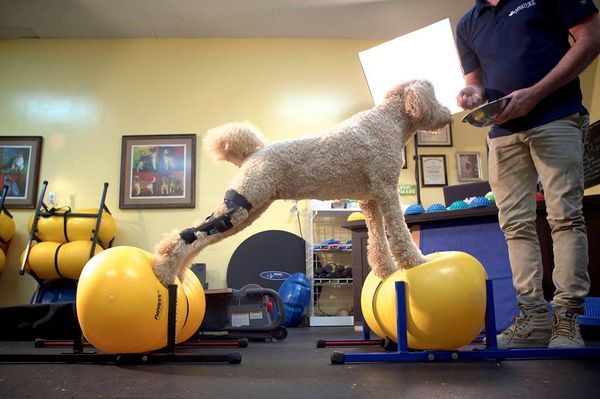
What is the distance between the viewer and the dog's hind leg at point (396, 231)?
126 cm

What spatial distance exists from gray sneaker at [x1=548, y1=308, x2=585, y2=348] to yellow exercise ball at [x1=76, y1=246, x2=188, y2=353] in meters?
1.18

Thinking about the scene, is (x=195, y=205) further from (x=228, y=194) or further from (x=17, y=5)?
(x=228, y=194)

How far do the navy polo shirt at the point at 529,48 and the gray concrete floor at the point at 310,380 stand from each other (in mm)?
762

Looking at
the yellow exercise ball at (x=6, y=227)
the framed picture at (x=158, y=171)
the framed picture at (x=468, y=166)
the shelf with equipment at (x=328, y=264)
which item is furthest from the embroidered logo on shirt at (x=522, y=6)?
the yellow exercise ball at (x=6, y=227)

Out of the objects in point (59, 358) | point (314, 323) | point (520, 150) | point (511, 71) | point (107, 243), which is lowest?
point (314, 323)

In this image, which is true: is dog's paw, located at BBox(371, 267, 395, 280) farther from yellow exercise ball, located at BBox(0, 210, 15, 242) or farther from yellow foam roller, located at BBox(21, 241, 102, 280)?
A: yellow exercise ball, located at BBox(0, 210, 15, 242)

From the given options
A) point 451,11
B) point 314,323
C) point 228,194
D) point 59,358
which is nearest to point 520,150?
point 228,194

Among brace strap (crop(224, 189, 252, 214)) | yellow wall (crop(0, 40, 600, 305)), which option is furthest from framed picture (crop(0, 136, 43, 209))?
brace strap (crop(224, 189, 252, 214))

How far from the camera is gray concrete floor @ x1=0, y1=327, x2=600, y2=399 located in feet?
2.90

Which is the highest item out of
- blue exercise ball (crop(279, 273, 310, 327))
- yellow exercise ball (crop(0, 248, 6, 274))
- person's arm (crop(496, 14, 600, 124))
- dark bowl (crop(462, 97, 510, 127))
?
person's arm (crop(496, 14, 600, 124))

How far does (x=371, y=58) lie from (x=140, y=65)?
2.18m

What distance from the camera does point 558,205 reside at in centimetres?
136

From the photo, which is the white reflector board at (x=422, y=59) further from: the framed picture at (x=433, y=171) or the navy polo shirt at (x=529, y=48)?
the navy polo shirt at (x=529, y=48)

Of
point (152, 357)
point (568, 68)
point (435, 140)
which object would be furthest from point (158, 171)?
point (568, 68)
